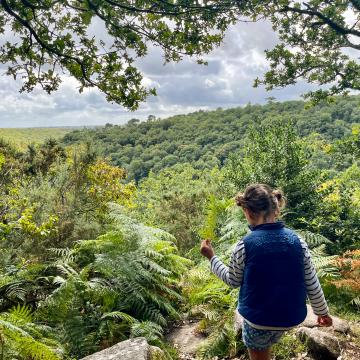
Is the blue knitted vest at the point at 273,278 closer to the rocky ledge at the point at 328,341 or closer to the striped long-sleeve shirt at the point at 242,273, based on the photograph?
the striped long-sleeve shirt at the point at 242,273

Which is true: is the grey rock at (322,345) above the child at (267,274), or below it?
below

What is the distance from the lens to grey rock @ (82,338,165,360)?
3709mm

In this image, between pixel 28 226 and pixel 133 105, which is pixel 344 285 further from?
pixel 28 226

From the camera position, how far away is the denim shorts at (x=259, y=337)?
286cm

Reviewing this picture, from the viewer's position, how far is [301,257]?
2.80 m

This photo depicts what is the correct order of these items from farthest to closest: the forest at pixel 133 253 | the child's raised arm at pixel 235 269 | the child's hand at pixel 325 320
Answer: the forest at pixel 133 253 < the child's hand at pixel 325 320 < the child's raised arm at pixel 235 269

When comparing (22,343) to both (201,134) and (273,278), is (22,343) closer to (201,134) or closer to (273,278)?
(273,278)

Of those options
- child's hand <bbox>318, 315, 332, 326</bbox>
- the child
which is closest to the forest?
child's hand <bbox>318, 315, 332, 326</bbox>

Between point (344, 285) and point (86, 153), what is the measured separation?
372 inches

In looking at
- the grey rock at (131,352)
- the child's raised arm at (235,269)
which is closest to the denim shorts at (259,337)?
the child's raised arm at (235,269)

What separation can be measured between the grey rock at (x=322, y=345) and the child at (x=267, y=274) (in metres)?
1.49

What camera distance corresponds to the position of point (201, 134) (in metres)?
95.9

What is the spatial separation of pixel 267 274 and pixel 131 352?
1809mm

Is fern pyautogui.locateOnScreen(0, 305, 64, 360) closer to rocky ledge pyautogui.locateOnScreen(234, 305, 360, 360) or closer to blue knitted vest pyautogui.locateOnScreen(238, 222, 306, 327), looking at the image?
blue knitted vest pyautogui.locateOnScreen(238, 222, 306, 327)
